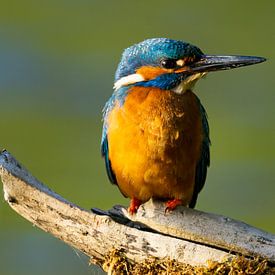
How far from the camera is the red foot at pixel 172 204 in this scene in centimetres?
463

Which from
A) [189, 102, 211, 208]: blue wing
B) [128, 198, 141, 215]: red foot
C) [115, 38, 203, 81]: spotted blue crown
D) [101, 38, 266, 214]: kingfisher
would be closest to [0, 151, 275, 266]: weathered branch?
[128, 198, 141, 215]: red foot

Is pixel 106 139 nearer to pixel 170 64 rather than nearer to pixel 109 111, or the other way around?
pixel 109 111

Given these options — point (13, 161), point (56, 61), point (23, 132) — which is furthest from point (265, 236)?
point (56, 61)

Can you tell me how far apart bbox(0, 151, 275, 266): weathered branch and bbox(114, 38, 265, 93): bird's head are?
75cm

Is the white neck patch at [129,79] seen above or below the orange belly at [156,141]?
above

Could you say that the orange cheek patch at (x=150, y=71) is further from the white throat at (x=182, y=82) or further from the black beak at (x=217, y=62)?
the black beak at (x=217, y=62)

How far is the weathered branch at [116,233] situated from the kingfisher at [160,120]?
34 centimetres

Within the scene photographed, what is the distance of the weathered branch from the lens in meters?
4.29

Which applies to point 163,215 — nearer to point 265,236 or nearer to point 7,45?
point 265,236

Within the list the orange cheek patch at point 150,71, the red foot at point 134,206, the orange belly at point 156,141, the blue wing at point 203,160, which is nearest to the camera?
the red foot at point 134,206

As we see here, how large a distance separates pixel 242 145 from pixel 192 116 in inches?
253

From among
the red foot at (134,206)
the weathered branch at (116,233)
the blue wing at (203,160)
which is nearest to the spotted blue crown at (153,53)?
the blue wing at (203,160)

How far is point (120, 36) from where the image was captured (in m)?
12.7

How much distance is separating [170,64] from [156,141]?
39 centimetres
